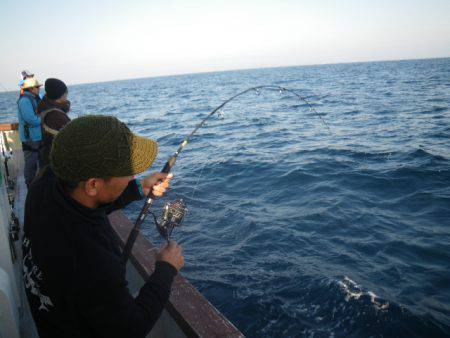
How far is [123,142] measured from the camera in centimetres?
135

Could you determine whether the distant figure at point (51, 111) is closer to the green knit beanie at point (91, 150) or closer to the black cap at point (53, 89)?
the black cap at point (53, 89)

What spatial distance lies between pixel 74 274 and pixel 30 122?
4335mm

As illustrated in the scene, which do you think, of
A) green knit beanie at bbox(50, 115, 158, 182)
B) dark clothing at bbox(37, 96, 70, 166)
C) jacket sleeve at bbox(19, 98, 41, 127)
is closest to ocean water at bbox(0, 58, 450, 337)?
dark clothing at bbox(37, 96, 70, 166)

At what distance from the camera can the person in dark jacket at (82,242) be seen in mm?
1216

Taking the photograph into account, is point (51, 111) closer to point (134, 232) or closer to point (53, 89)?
point (53, 89)

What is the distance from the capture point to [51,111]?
368cm

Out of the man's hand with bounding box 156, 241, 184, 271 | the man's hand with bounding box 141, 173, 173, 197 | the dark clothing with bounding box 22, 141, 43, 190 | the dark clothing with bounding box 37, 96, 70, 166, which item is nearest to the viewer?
the man's hand with bounding box 156, 241, 184, 271

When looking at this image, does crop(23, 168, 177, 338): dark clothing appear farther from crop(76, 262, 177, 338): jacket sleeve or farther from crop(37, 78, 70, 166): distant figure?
crop(37, 78, 70, 166): distant figure

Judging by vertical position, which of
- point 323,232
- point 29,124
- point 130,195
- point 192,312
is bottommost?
point 323,232

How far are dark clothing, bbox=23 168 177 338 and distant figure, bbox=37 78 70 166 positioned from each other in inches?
100

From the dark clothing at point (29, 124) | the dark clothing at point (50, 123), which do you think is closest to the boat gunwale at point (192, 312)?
the dark clothing at point (50, 123)

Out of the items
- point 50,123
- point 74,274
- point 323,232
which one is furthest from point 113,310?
point 323,232

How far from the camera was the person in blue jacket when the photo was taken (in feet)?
15.7

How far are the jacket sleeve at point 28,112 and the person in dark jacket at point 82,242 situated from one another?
3896 millimetres
